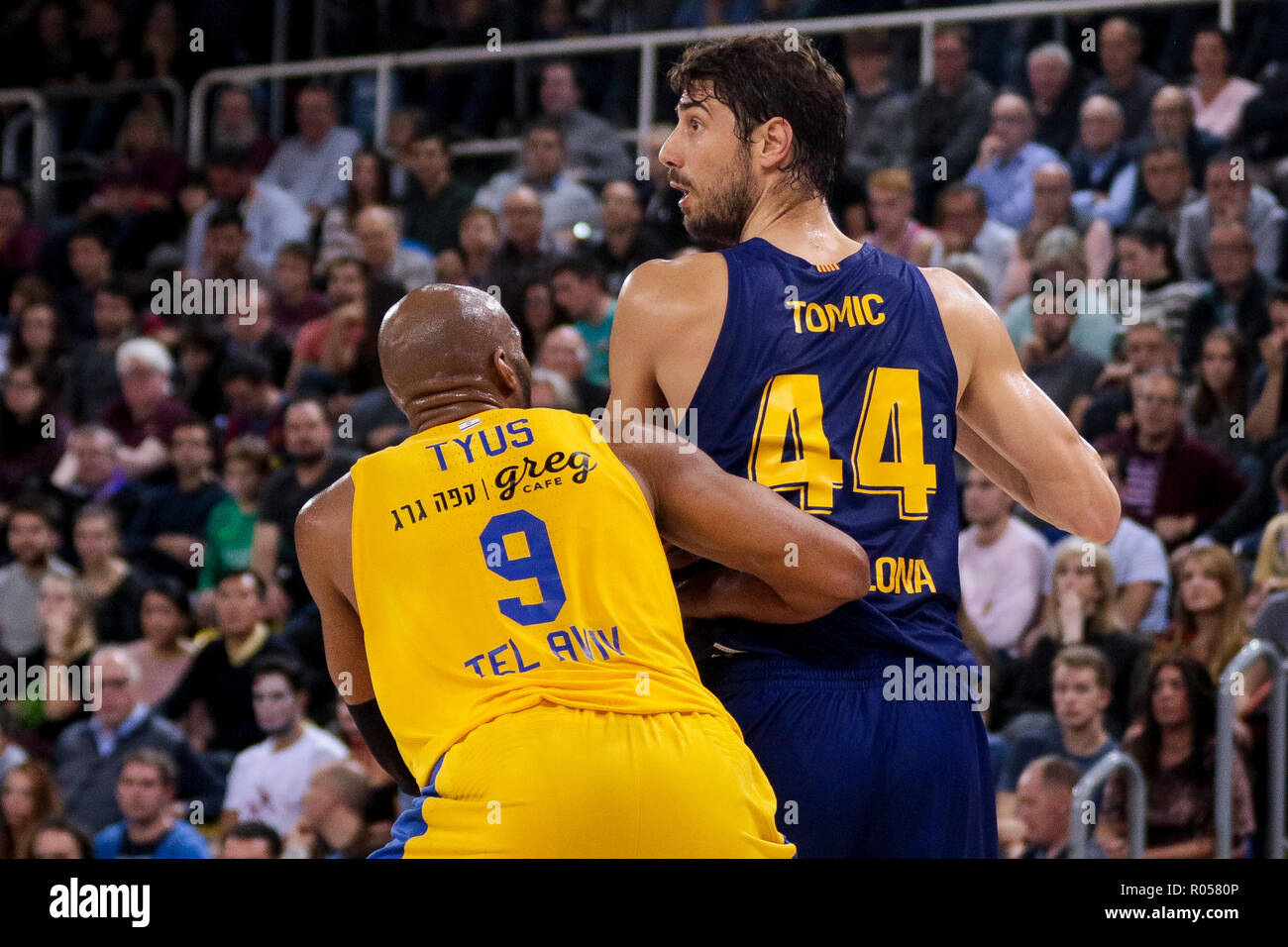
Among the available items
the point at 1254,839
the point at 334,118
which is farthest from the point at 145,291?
the point at 1254,839

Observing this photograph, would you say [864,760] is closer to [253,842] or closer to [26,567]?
[253,842]

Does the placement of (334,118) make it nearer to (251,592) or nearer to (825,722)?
(251,592)

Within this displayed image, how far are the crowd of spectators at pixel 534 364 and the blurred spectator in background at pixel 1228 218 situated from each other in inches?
0.7

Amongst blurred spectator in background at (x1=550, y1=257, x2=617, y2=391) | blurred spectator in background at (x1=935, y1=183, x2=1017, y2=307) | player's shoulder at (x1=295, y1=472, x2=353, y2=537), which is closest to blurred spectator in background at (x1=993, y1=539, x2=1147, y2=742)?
blurred spectator in background at (x1=935, y1=183, x2=1017, y2=307)

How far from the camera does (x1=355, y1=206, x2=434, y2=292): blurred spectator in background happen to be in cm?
974

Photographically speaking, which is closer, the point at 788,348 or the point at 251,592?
the point at 788,348

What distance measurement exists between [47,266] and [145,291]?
91cm

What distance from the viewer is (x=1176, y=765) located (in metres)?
6.14

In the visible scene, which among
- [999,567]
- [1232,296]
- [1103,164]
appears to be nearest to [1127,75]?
[1103,164]

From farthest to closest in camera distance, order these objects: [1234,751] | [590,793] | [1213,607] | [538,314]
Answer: [538,314]
[1213,607]
[1234,751]
[590,793]

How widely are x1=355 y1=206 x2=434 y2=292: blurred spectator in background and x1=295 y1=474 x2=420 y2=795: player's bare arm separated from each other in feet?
21.6

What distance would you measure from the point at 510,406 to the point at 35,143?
974cm

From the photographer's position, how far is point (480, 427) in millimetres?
3041

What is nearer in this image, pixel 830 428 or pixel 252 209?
pixel 830 428
